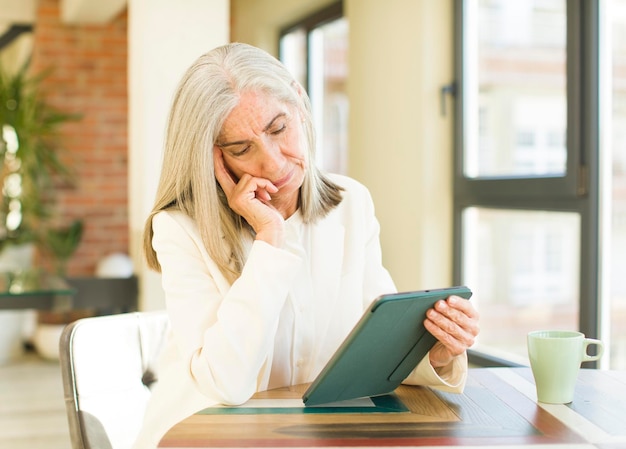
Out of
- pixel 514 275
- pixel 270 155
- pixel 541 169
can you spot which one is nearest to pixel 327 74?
pixel 514 275

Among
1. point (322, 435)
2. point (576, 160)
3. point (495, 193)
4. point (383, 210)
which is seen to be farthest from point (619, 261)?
point (322, 435)

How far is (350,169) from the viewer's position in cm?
464

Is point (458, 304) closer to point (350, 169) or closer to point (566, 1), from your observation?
point (566, 1)

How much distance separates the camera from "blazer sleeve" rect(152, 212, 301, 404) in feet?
4.59

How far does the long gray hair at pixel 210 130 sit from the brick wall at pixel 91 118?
4.82 m

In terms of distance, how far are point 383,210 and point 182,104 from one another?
2.73 m

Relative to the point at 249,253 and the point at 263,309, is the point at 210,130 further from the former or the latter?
the point at 263,309

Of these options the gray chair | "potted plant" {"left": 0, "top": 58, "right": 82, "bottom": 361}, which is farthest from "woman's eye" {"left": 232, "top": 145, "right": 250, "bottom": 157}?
"potted plant" {"left": 0, "top": 58, "right": 82, "bottom": 361}

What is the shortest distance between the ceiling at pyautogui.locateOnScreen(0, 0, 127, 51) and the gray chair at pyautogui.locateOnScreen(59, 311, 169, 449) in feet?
13.8

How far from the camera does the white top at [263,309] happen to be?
143 centimetres

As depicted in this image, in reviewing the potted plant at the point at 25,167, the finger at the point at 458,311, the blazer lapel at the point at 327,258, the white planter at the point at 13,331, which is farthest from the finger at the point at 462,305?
the potted plant at the point at 25,167

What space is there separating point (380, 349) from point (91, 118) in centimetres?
541

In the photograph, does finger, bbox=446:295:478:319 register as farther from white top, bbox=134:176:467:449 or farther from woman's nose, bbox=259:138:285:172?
woman's nose, bbox=259:138:285:172

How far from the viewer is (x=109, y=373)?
1669 mm
